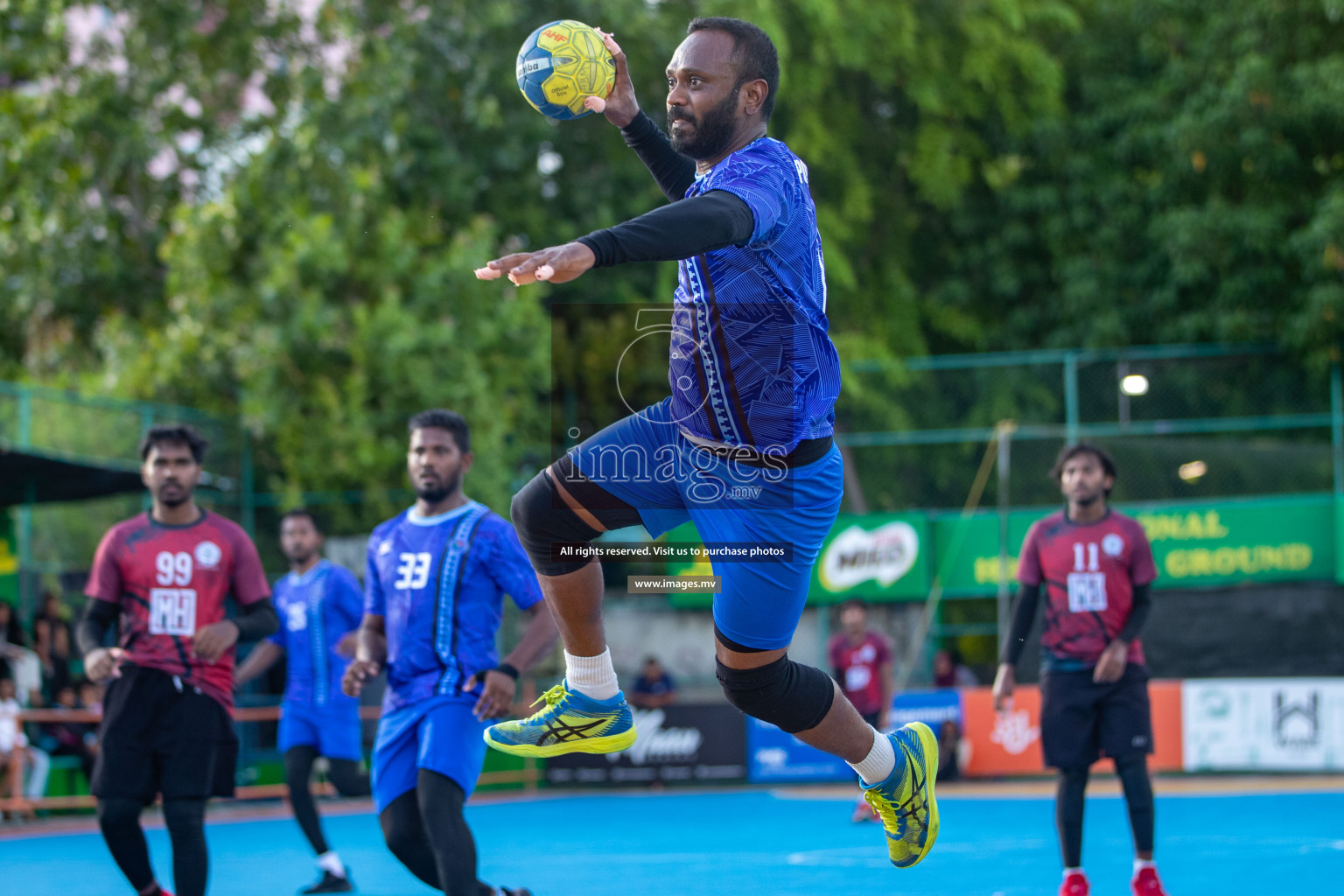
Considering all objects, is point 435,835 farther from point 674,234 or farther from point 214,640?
point 674,234

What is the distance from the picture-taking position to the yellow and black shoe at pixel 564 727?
4.59 metres

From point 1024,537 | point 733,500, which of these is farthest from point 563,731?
point 1024,537

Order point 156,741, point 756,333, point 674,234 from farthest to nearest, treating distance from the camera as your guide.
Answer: point 156,741, point 756,333, point 674,234

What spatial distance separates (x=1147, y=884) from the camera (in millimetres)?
7496

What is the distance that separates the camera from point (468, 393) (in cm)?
1877

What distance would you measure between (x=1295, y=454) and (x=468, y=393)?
34.1ft

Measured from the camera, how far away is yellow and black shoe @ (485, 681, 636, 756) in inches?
181

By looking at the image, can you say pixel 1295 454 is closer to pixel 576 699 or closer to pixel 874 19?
pixel 874 19

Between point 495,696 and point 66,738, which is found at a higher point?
point 495,696

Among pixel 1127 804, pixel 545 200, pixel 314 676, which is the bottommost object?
pixel 1127 804

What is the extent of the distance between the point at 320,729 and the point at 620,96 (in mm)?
6116

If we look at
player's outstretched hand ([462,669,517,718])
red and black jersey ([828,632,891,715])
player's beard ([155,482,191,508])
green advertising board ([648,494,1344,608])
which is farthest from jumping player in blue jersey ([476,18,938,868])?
green advertising board ([648,494,1344,608])

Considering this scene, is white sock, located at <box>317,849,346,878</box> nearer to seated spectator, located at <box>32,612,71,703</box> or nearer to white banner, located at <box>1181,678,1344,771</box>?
seated spectator, located at <box>32,612,71,703</box>

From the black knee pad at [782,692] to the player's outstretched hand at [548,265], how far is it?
5.13 feet
